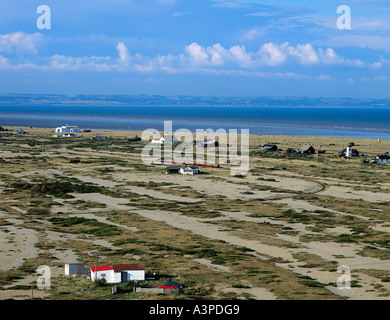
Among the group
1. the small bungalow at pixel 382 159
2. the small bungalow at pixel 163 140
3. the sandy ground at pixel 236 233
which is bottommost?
the sandy ground at pixel 236 233

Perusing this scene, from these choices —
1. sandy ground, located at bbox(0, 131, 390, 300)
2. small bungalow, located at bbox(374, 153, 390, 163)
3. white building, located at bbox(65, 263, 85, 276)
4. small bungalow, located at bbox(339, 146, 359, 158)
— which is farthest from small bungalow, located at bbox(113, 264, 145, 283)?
small bungalow, located at bbox(339, 146, 359, 158)

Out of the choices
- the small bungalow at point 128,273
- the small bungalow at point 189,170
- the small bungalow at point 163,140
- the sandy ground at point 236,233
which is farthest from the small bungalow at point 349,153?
the small bungalow at point 128,273

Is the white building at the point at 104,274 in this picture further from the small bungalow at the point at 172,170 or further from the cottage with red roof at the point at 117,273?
the small bungalow at the point at 172,170

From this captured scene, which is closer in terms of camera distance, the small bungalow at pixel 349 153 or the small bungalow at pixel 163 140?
the small bungalow at pixel 349 153

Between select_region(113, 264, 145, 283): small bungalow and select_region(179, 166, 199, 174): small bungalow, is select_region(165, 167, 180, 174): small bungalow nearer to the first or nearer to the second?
select_region(179, 166, 199, 174): small bungalow

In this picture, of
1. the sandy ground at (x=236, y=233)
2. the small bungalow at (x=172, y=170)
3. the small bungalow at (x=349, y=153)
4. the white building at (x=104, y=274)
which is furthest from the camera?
the small bungalow at (x=349, y=153)

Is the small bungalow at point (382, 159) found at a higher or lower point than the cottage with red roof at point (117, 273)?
higher

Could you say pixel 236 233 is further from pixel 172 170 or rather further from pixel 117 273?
pixel 172 170
